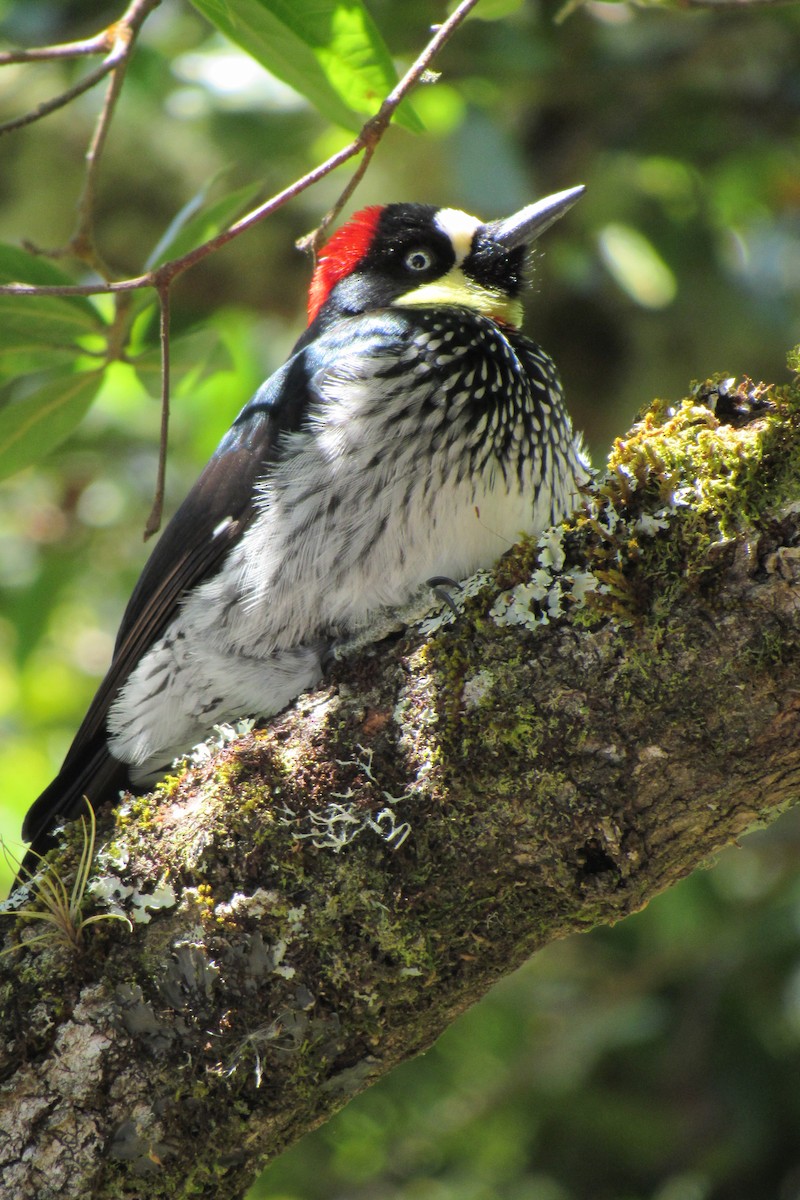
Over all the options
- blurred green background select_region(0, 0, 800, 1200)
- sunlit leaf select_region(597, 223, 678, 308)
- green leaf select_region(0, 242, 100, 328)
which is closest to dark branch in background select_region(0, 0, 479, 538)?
green leaf select_region(0, 242, 100, 328)

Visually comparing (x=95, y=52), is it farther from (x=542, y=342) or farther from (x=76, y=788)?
(x=542, y=342)

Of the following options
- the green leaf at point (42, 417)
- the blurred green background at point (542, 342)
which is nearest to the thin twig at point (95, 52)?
the green leaf at point (42, 417)

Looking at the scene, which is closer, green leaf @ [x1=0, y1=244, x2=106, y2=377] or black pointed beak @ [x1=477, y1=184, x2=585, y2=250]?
green leaf @ [x1=0, y1=244, x2=106, y2=377]

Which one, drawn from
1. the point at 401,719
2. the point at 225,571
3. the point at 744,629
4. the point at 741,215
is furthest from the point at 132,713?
the point at 741,215

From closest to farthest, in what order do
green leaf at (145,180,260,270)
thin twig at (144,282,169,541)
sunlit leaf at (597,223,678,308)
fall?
thin twig at (144,282,169,541) → green leaf at (145,180,260,270) → sunlit leaf at (597,223,678,308)

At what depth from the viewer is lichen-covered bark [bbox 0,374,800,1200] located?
1.73 m

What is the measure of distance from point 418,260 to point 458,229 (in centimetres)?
13

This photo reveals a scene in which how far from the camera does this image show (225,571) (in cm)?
268

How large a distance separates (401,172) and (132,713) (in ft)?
10.1

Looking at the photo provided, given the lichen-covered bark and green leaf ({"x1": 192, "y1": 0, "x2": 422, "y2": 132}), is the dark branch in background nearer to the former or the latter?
green leaf ({"x1": 192, "y1": 0, "x2": 422, "y2": 132})

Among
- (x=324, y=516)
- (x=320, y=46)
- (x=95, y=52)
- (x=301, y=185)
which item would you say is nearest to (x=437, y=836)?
(x=324, y=516)

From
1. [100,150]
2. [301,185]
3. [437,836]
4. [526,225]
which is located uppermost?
[100,150]

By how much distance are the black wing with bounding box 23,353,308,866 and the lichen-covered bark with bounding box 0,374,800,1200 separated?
790mm

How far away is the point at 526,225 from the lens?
3170 millimetres
